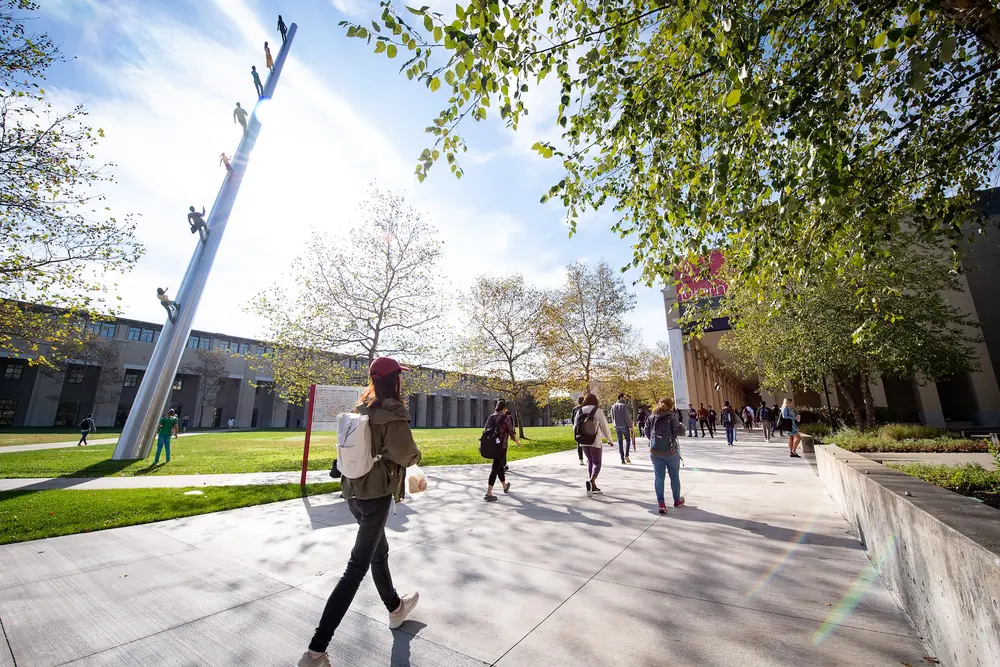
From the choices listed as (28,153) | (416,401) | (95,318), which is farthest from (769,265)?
(416,401)

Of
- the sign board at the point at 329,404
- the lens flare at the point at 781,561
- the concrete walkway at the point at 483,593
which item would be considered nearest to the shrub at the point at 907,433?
the concrete walkway at the point at 483,593

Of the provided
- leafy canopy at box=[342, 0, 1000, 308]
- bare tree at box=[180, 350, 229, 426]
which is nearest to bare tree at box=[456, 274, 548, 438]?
leafy canopy at box=[342, 0, 1000, 308]

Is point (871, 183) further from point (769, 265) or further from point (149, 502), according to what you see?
point (149, 502)

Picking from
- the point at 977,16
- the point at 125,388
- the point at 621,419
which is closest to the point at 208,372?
A: the point at 125,388

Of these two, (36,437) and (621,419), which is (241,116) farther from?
(36,437)

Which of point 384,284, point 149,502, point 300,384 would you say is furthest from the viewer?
point 384,284

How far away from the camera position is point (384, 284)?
59.5ft

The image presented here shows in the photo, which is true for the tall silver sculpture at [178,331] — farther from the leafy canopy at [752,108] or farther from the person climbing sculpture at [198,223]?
the leafy canopy at [752,108]

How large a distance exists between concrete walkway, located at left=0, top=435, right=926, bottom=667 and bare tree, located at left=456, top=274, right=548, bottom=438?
64.7ft

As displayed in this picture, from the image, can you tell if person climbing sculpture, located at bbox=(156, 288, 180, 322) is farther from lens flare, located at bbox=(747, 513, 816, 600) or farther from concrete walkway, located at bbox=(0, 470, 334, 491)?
lens flare, located at bbox=(747, 513, 816, 600)

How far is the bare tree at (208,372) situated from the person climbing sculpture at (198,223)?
42434 millimetres

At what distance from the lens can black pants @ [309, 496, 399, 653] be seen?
8.33ft

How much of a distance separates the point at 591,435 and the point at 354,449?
605 cm

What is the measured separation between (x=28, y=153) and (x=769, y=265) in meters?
16.0
